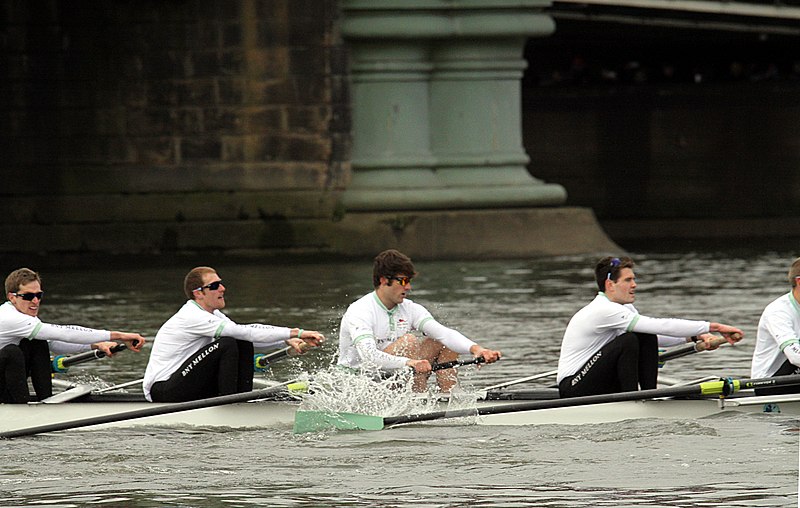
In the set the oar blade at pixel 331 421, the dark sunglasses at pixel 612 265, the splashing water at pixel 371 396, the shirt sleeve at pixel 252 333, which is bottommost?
the oar blade at pixel 331 421

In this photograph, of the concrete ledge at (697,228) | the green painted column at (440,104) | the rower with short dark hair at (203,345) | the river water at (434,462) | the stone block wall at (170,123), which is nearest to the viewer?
the river water at (434,462)

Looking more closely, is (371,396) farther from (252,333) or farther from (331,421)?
(252,333)

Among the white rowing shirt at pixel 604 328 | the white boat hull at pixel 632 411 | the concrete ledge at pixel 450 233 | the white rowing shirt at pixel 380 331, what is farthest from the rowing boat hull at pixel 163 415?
the concrete ledge at pixel 450 233

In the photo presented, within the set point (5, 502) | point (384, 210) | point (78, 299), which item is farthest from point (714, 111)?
point (5, 502)

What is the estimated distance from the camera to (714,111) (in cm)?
4138

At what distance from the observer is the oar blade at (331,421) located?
12.4m

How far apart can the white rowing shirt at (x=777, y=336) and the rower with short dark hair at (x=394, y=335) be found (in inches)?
66.0

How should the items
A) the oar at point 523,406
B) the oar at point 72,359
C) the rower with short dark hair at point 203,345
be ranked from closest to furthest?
the oar at point 523,406, the rower with short dark hair at point 203,345, the oar at point 72,359

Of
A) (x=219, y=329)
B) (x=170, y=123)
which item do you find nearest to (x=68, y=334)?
(x=219, y=329)

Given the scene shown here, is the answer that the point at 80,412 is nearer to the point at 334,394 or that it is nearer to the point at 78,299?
the point at 334,394

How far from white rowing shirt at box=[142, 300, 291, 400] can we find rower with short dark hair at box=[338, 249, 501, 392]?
46 cm

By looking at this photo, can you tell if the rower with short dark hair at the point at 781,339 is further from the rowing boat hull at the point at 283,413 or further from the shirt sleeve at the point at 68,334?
the shirt sleeve at the point at 68,334

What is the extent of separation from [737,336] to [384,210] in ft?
52.1

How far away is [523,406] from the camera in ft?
39.2
